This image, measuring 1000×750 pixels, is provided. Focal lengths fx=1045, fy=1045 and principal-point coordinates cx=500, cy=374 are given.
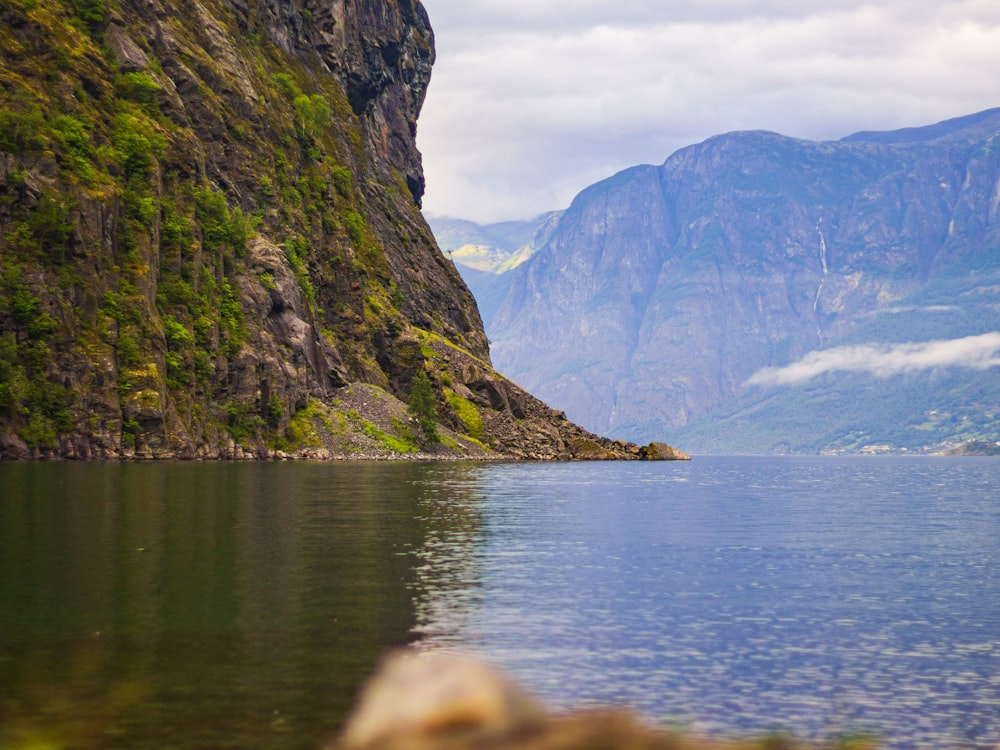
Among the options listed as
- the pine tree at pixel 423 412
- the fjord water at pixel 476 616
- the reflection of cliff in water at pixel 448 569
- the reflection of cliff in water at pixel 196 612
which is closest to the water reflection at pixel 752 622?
the fjord water at pixel 476 616

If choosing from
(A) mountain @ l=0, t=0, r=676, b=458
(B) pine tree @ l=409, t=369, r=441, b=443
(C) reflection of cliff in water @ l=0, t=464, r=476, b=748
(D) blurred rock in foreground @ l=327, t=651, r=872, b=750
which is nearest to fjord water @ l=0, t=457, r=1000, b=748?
(C) reflection of cliff in water @ l=0, t=464, r=476, b=748

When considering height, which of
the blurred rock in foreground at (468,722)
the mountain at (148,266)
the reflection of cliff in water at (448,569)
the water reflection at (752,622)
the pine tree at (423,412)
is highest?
the mountain at (148,266)

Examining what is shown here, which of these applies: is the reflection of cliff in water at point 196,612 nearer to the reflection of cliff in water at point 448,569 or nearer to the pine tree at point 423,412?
the reflection of cliff in water at point 448,569

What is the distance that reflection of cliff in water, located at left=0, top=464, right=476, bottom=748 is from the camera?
2398 cm

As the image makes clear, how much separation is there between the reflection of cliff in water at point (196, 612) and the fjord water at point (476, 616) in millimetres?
124

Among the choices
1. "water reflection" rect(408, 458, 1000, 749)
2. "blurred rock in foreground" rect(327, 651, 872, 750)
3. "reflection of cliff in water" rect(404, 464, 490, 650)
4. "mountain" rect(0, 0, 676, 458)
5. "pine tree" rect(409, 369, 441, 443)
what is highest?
"mountain" rect(0, 0, 676, 458)

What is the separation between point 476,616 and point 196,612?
32.4 ft

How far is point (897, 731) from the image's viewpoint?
24469mm

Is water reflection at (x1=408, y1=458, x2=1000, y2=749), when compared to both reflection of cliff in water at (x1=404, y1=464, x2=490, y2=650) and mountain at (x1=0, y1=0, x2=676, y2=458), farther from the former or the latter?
mountain at (x1=0, y1=0, x2=676, y2=458)

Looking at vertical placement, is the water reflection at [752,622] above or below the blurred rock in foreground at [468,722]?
below

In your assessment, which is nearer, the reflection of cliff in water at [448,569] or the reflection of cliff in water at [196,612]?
the reflection of cliff in water at [196,612]

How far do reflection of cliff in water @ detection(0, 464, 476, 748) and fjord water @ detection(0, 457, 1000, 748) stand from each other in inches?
4.9

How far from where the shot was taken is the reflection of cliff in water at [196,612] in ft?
78.7

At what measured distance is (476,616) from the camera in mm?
37562
